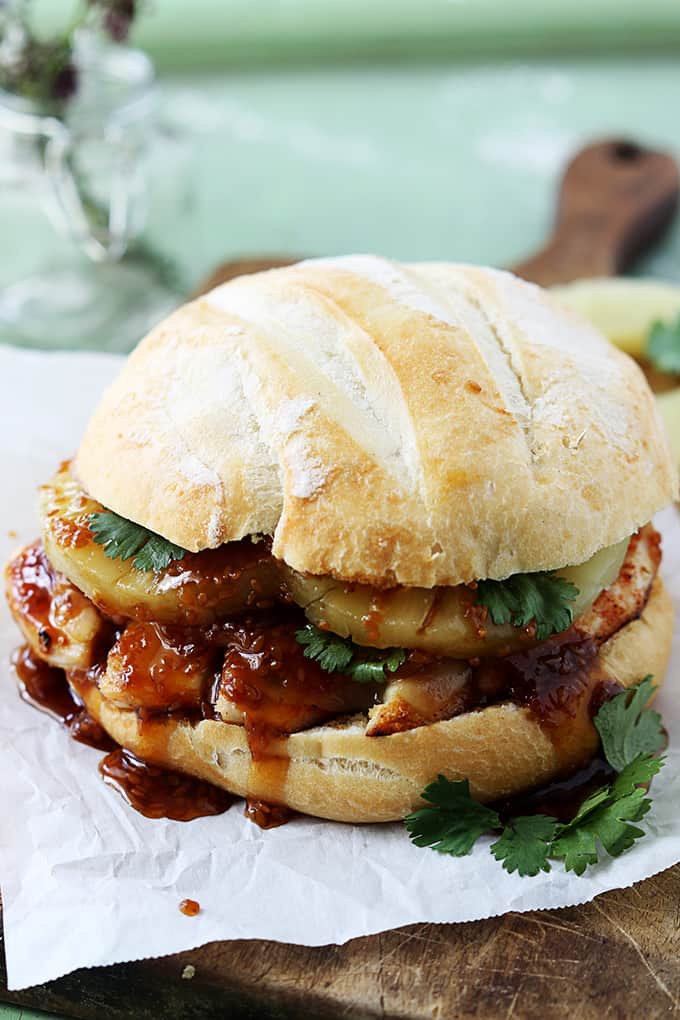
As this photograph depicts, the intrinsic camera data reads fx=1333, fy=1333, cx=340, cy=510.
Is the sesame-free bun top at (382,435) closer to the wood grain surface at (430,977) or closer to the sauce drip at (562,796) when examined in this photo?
the sauce drip at (562,796)

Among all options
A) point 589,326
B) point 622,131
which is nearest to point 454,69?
point 622,131

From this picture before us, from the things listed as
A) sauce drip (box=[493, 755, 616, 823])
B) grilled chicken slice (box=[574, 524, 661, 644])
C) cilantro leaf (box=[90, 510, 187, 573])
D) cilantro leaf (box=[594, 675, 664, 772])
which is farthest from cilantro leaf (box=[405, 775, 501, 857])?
cilantro leaf (box=[90, 510, 187, 573])

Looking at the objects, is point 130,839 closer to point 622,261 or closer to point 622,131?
point 622,261

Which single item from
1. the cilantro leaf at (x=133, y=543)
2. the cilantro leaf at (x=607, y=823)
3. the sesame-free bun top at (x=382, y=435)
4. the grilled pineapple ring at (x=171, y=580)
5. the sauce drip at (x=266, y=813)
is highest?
the sesame-free bun top at (x=382, y=435)

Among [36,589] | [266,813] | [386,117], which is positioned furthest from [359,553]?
[386,117]

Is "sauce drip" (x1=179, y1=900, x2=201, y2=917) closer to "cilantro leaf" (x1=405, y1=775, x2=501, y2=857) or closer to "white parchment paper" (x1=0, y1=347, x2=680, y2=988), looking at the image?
"white parchment paper" (x1=0, y1=347, x2=680, y2=988)

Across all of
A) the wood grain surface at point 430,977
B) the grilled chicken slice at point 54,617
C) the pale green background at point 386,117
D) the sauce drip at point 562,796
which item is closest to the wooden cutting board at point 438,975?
the wood grain surface at point 430,977

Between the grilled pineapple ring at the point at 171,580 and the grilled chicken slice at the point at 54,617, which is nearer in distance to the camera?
the grilled pineapple ring at the point at 171,580
